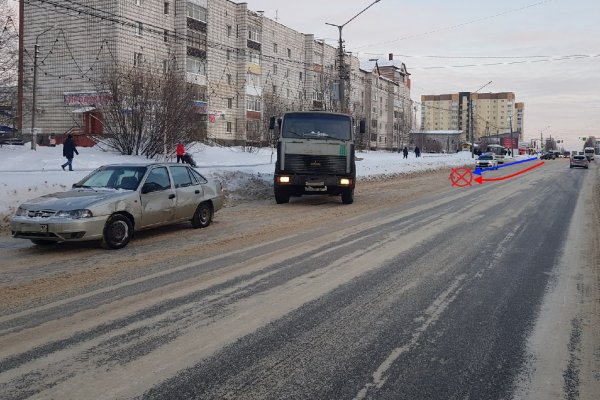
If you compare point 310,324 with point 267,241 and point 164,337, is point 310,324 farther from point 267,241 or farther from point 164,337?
point 267,241

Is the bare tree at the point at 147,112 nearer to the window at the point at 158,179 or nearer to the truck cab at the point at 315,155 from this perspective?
the truck cab at the point at 315,155

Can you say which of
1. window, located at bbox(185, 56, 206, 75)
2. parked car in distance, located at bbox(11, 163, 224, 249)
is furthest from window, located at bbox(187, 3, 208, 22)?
parked car in distance, located at bbox(11, 163, 224, 249)

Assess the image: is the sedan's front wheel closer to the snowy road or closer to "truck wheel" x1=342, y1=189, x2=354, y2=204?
the snowy road

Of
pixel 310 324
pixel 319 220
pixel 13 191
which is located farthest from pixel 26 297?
pixel 13 191

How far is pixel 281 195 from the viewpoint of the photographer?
52.4 feet

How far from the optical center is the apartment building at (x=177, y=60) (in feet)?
133

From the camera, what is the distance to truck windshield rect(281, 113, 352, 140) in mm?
15500

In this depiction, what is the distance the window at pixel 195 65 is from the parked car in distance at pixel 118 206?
1506 inches

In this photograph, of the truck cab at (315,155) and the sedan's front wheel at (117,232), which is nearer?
the sedan's front wheel at (117,232)

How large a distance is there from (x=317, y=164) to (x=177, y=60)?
34.4m

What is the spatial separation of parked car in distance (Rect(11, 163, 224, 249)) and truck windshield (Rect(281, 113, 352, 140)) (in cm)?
465

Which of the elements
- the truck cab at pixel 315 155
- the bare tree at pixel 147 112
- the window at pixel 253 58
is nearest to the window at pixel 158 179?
the truck cab at pixel 315 155

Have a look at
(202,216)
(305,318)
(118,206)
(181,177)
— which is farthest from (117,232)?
(305,318)

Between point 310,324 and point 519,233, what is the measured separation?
692cm
